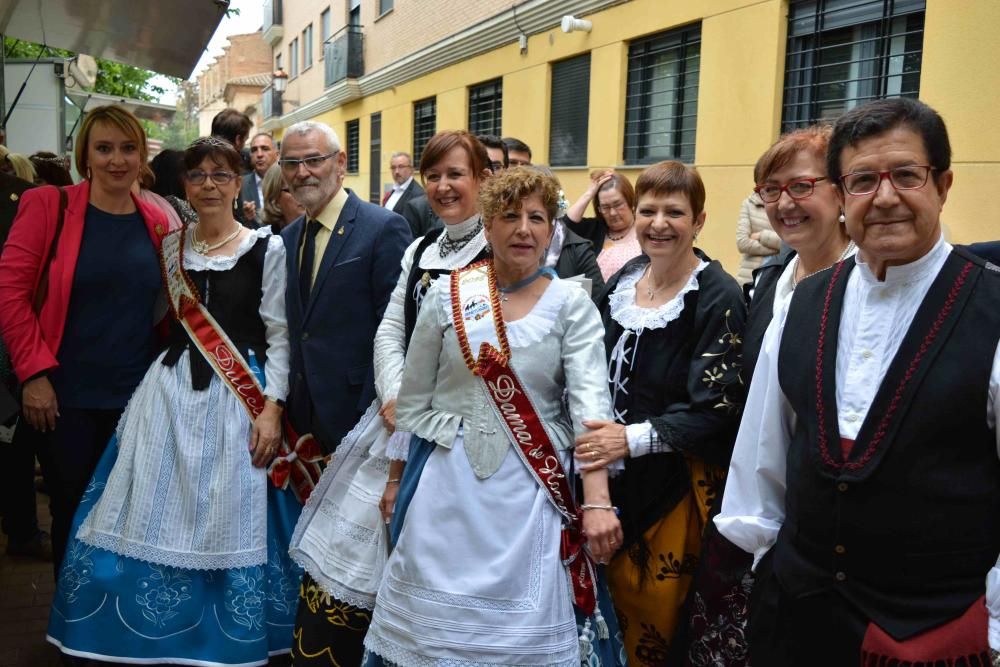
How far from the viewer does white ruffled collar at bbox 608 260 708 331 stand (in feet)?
8.32

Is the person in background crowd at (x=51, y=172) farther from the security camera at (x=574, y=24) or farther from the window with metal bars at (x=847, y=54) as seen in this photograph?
the security camera at (x=574, y=24)

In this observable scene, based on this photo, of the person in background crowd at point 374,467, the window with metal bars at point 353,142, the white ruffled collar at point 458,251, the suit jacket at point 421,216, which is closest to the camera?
the person in background crowd at point 374,467

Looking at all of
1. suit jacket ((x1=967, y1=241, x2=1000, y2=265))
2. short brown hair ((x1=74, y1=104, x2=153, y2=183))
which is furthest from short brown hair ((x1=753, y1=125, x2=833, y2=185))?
short brown hair ((x1=74, y1=104, x2=153, y2=183))

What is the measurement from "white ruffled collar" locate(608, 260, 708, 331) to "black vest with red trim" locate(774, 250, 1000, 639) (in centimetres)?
76

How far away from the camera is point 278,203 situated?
16.1 feet

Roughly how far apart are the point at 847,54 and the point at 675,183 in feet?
18.0

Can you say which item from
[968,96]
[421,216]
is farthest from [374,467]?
[968,96]

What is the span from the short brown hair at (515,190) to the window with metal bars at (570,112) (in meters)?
8.62

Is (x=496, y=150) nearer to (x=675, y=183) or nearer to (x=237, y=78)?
(x=675, y=183)

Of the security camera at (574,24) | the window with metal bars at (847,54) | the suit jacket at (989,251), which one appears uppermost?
the security camera at (574,24)

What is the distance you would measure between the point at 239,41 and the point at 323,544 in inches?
2232

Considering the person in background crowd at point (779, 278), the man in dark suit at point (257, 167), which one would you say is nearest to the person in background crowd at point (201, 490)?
the person in background crowd at point (779, 278)

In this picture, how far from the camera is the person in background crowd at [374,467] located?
8.82 feet

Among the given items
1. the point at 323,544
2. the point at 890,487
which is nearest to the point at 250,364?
the point at 323,544
